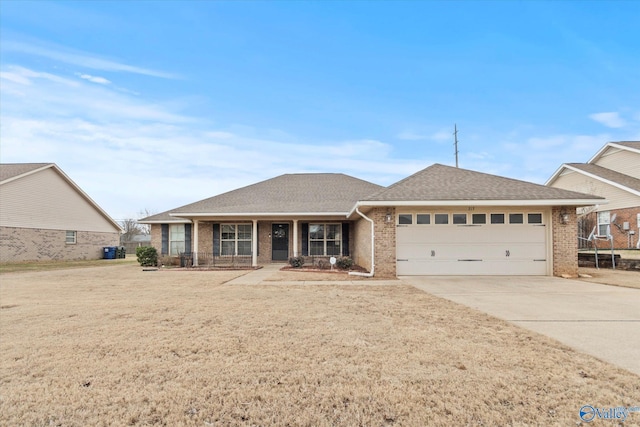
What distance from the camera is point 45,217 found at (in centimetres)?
2306

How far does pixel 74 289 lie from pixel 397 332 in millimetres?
9274

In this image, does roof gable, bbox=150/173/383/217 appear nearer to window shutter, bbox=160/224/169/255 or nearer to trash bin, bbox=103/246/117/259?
window shutter, bbox=160/224/169/255

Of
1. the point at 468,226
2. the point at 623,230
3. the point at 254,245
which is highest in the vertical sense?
the point at 468,226

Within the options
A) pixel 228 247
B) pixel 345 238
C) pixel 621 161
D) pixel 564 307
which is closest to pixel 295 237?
pixel 345 238

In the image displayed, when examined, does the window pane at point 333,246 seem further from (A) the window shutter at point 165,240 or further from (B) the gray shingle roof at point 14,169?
(B) the gray shingle roof at point 14,169

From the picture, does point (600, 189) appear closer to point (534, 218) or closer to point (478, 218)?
point (534, 218)

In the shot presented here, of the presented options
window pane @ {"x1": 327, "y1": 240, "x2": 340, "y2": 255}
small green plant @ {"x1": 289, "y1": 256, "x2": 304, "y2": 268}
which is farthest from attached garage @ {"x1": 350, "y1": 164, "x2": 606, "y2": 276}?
window pane @ {"x1": 327, "y1": 240, "x2": 340, "y2": 255}

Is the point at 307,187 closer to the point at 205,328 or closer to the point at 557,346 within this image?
the point at 205,328

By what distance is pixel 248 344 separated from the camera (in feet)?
14.4

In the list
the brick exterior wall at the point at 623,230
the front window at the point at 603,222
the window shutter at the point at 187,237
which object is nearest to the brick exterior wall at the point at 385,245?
the window shutter at the point at 187,237

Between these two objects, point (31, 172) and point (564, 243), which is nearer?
point (564, 243)

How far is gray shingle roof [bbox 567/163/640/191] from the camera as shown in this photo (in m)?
19.4

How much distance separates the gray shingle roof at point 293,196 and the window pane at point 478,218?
5.57 m

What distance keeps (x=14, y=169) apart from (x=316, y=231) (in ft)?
66.2
